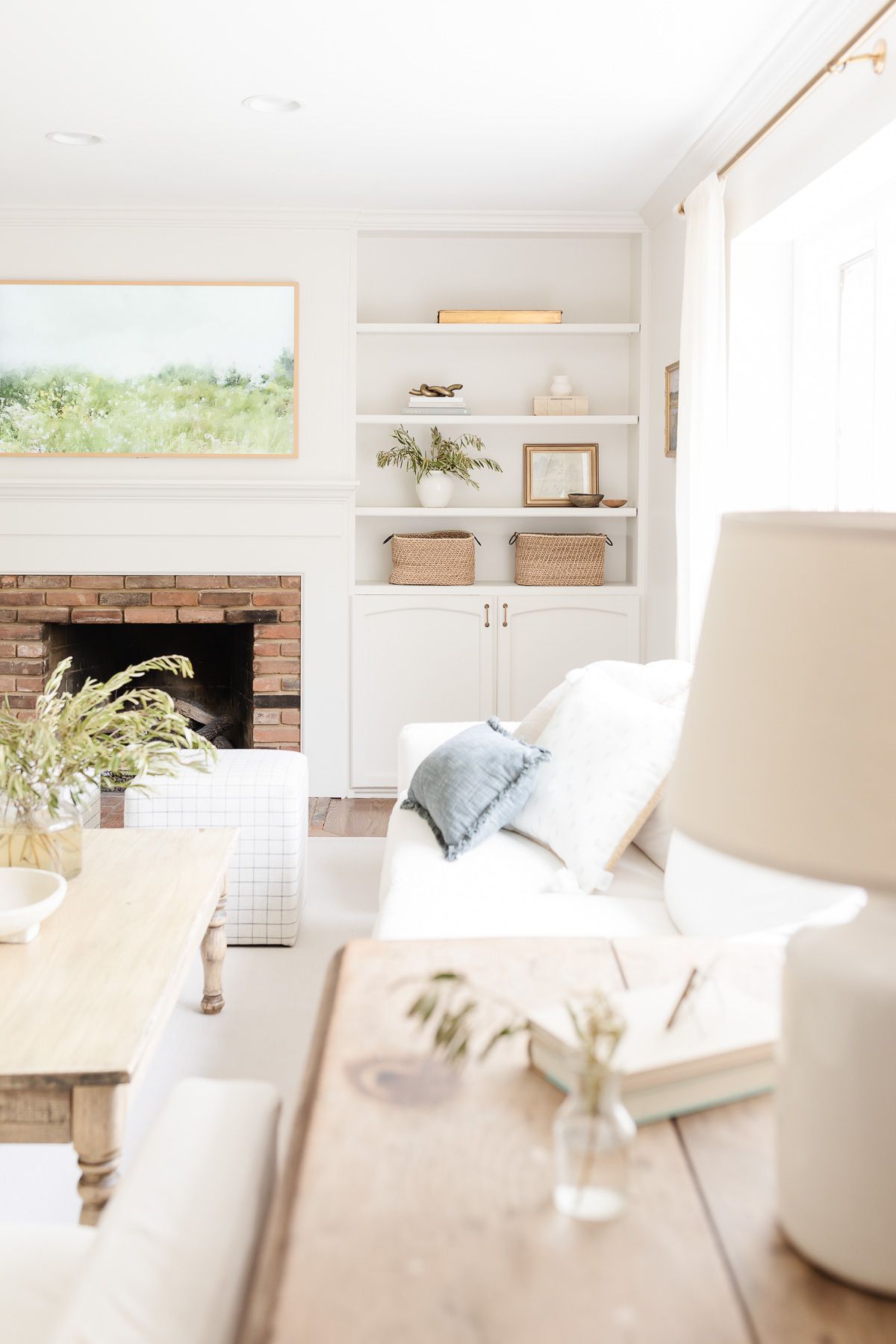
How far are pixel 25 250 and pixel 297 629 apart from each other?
1939 millimetres

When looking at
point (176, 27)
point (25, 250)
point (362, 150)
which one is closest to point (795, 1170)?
point (176, 27)

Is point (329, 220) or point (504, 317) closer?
point (329, 220)

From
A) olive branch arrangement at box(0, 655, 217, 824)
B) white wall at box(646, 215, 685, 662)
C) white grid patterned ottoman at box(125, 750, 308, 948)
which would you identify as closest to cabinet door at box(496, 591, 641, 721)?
white wall at box(646, 215, 685, 662)

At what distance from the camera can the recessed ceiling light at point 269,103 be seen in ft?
11.6

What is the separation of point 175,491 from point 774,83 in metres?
2.75

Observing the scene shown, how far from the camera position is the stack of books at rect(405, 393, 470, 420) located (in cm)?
493

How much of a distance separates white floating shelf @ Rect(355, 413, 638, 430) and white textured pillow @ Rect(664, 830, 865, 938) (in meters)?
2.92

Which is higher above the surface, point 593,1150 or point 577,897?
point 593,1150

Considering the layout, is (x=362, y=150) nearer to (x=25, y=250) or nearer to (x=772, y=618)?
(x=25, y=250)

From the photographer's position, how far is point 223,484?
15.8 feet

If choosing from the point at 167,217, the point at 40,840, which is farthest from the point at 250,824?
the point at 167,217

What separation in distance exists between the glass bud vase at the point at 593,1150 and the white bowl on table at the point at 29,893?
54.9 inches

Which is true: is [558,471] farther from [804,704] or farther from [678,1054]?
[804,704]

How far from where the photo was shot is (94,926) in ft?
6.84
